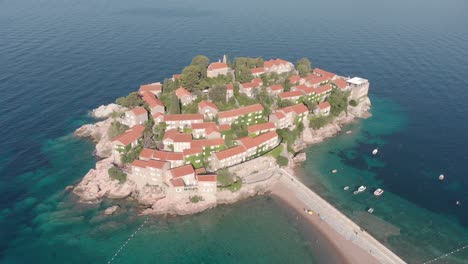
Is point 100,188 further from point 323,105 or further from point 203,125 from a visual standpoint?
point 323,105


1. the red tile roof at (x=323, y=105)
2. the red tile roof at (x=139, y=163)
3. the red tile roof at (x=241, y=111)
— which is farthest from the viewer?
the red tile roof at (x=323, y=105)

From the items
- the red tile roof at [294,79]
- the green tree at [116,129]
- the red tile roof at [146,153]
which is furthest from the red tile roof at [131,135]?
the red tile roof at [294,79]

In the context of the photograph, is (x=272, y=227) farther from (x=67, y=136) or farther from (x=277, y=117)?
(x=67, y=136)

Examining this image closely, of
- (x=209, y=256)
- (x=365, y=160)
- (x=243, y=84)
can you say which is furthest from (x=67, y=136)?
(x=365, y=160)

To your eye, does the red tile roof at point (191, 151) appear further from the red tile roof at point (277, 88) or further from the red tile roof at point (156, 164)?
the red tile roof at point (277, 88)

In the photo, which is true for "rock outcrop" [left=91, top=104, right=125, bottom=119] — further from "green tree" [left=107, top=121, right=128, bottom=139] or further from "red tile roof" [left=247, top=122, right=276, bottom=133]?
"red tile roof" [left=247, top=122, right=276, bottom=133]

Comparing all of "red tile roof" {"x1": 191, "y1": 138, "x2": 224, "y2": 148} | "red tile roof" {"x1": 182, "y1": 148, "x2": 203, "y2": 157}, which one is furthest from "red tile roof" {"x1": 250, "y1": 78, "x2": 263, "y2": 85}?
"red tile roof" {"x1": 182, "y1": 148, "x2": 203, "y2": 157}
